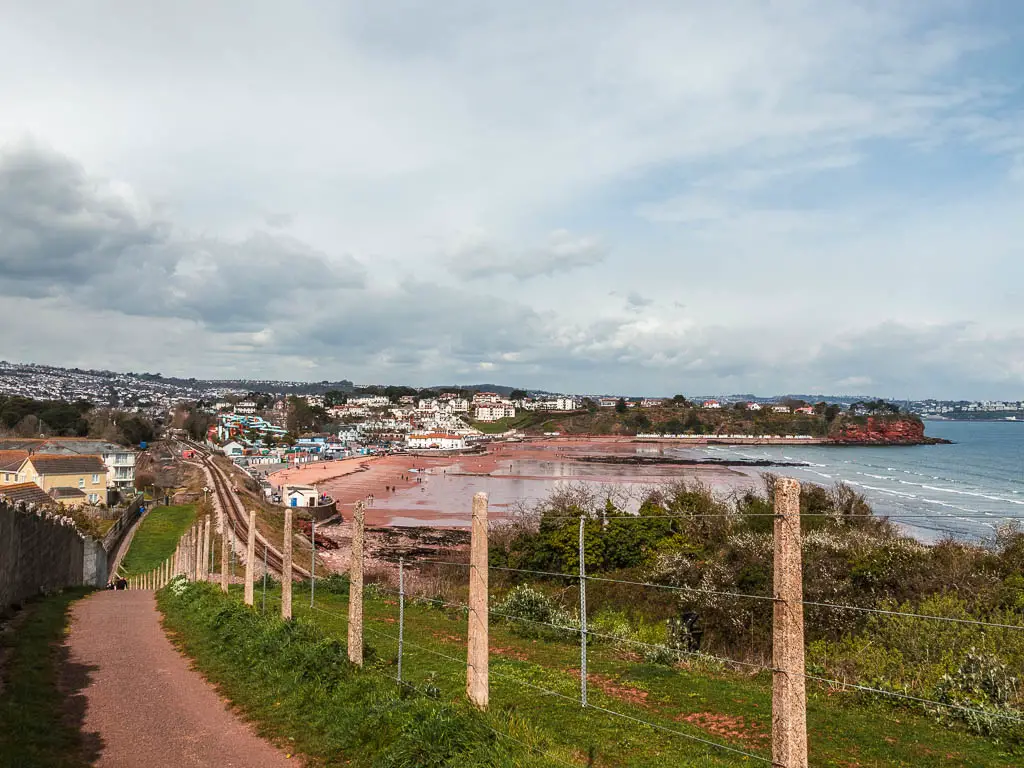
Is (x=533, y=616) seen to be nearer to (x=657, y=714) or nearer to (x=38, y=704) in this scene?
(x=657, y=714)

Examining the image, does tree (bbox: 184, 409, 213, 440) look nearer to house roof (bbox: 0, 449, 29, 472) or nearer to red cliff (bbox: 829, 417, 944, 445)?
house roof (bbox: 0, 449, 29, 472)

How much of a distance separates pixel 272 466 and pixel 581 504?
297 ft

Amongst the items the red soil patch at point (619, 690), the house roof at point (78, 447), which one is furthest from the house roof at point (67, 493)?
the red soil patch at point (619, 690)

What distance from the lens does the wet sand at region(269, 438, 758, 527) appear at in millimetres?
59875

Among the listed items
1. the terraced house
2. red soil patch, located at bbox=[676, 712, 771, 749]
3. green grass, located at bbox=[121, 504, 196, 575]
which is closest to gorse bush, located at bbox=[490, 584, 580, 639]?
red soil patch, located at bbox=[676, 712, 771, 749]

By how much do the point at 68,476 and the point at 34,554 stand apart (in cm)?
4049

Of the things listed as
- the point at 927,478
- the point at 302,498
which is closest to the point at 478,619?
the point at 302,498

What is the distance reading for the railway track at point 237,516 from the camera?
30.3 meters

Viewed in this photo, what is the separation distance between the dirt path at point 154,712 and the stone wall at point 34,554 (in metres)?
3.25

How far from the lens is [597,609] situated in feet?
65.8

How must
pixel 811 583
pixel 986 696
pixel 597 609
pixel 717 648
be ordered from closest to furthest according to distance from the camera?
pixel 986 696, pixel 717 648, pixel 811 583, pixel 597 609

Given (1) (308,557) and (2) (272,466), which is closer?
(1) (308,557)

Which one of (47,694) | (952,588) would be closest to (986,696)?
(952,588)

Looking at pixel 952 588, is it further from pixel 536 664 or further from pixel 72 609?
pixel 72 609
